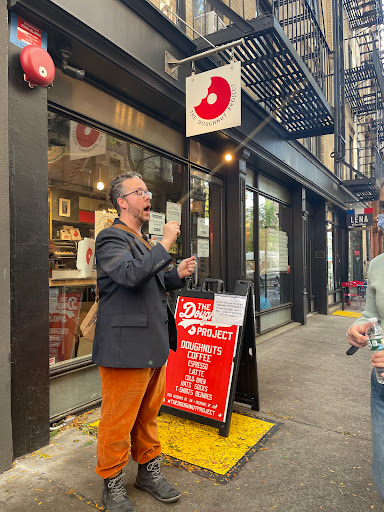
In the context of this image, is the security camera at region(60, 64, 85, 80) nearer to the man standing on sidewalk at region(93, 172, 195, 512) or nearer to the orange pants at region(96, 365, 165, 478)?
the man standing on sidewalk at region(93, 172, 195, 512)

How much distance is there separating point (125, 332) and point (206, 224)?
430 cm

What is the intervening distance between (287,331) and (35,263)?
675 cm

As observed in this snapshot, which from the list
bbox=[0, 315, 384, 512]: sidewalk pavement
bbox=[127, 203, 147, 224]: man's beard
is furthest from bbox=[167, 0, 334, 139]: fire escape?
bbox=[0, 315, 384, 512]: sidewalk pavement

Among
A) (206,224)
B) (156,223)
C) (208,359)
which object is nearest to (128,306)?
(208,359)

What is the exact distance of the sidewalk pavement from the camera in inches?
99.3

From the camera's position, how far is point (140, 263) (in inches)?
85.7

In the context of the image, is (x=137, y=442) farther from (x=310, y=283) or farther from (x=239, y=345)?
(x=310, y=283)

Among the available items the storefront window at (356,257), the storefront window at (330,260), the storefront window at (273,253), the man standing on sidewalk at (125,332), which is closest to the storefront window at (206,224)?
the storefront window at (273,253)

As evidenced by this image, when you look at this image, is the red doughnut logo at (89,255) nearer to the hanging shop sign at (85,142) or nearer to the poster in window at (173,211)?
the hanging shop sign at (85,142)

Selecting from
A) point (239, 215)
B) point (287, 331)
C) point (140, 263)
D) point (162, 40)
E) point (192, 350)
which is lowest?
point (287, 331)

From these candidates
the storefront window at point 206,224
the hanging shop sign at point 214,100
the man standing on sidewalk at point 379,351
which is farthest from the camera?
the storefront window at point 206,224

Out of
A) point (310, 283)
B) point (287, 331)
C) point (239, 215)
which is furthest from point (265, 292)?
point (310, 283)

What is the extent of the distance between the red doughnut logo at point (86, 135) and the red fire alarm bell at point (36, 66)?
99 centimetres

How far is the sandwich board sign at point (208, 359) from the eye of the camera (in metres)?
3.51
